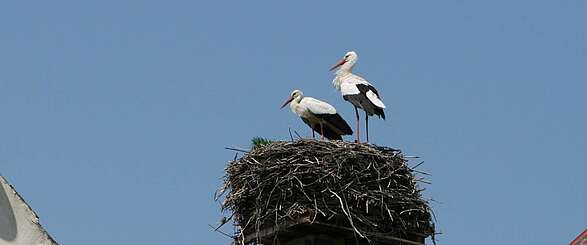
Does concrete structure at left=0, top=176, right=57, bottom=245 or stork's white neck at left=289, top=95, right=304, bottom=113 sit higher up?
stork's white neck at left=289, top=95, right=304, bottom=113

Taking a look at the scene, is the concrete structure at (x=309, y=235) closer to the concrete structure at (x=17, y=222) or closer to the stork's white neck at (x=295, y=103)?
the stork's white neck at (x=295, y=103)

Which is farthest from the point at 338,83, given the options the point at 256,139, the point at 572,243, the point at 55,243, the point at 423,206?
the point at 55,243

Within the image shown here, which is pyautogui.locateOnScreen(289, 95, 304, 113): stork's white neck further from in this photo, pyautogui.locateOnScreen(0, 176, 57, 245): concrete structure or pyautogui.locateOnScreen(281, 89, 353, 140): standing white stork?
pyautogui.locateOnScreen(0, 176, 57, 245): concrete structure

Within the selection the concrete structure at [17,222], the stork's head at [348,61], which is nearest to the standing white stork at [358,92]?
the stork's head at [348,61]

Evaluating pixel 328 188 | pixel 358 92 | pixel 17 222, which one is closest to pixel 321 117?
pixel 358 92

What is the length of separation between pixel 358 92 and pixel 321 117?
0.51 metres

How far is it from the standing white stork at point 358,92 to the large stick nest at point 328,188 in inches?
47.4

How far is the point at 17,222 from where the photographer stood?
6.50m

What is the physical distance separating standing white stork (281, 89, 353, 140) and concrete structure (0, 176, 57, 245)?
8909mm

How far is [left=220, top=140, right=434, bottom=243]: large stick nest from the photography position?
1272 centimetres

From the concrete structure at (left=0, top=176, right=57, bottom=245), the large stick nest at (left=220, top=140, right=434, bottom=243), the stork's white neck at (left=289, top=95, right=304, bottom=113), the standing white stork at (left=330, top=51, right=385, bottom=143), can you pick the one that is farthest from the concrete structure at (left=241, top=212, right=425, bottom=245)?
the concrete structure at (left=0, top=176, right=57, bottom=245)

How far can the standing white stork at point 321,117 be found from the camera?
15367 millimetres

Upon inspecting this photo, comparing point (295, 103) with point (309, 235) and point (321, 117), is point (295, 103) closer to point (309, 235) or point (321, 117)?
point (321, 117)

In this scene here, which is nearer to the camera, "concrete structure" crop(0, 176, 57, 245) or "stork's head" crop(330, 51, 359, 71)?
"concrete structure" crop(0, 176, 57, 245)
